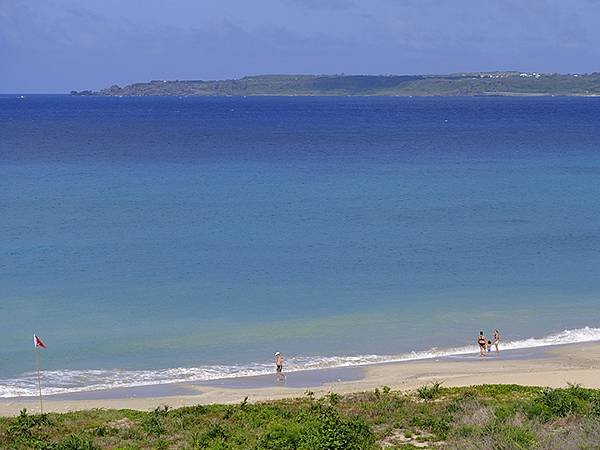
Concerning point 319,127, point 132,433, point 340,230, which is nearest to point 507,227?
point 340,230

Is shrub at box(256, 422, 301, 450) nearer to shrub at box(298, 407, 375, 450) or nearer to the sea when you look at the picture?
shrub at box(298, 407, 375, 450)

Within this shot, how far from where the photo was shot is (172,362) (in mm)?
28125

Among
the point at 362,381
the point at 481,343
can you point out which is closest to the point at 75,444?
the point at 362,381

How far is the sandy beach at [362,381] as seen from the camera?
24.2m

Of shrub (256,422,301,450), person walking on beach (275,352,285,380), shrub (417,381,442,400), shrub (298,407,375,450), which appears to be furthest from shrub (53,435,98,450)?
person walking on beach (275,352,285,380)

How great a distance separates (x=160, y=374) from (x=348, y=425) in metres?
11.6

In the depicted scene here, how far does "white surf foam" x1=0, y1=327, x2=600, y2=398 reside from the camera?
2612cm

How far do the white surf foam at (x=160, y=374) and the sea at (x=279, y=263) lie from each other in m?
0.08

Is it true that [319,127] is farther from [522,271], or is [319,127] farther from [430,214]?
[522,271]

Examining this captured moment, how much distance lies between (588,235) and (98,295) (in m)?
24.6

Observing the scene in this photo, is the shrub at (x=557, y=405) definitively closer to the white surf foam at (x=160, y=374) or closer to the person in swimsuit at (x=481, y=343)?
the person in swimsuit at (x=481, y=343)

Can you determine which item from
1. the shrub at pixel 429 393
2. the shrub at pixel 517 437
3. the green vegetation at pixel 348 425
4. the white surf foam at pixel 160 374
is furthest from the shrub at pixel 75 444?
the white surf foam at pixel 160 374

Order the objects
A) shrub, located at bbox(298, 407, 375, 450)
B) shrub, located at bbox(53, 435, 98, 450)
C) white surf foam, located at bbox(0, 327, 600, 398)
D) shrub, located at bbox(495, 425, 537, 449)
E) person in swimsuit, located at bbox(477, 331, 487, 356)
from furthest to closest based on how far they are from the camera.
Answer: person in swimsuit, located at bbox(477, 331, 487, 356) < white surf foam, located at bbox(0, 327, 600, 398) < shrub, located at bbox(53, 435, 98, 450) < shrub, located at bbox(298, 407, 375, 450) < shrub, located at bbox(495, 425, 537, 449)

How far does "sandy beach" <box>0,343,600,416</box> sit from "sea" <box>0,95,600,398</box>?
986 mm
